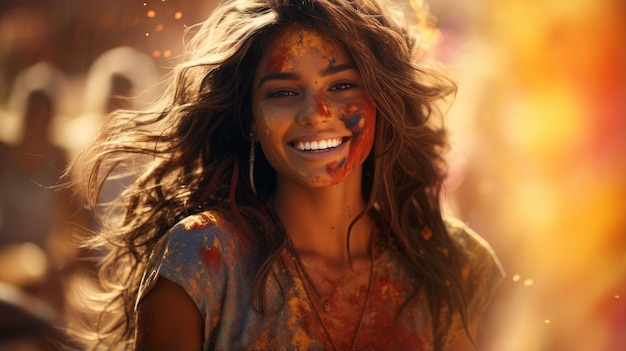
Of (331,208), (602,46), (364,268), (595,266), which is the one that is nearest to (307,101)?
(331,208)

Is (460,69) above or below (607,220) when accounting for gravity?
above

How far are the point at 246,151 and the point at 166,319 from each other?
77 cm

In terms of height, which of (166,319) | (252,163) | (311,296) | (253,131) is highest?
(253,131)

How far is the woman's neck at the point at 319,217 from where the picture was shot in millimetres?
3568

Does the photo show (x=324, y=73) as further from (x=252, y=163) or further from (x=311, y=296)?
(x=311, y=296)

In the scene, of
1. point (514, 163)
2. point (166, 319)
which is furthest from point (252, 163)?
point (514, 163)

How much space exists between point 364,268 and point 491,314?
61 cm

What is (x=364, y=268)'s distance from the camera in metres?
3.63

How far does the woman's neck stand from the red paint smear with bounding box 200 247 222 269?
0.34 metres

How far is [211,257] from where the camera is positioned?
3.28 metres

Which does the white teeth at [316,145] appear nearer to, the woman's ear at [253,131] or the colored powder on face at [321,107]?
the colored powder on face at [321,107]

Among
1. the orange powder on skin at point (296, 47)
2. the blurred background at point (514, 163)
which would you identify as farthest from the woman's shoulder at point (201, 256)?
the blurred background at point (514, 163)

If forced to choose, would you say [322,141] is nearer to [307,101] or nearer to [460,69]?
[307,101]

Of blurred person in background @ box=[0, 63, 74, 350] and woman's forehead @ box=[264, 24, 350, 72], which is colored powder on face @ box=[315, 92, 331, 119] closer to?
woman's forehead @ box=[264, 24, 350, 72]
